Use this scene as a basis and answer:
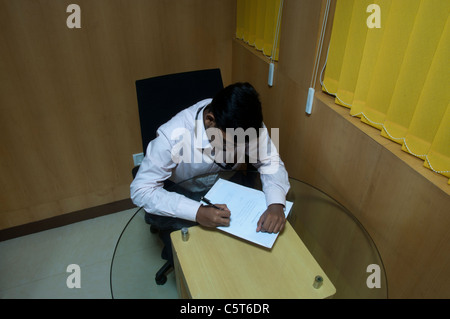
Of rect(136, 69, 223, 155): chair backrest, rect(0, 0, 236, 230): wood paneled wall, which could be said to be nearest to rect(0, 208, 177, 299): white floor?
rect(0, 0, 236, 230): wood paneled wall

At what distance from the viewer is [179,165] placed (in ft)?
4.39

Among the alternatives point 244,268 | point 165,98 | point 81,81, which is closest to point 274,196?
point 244,268

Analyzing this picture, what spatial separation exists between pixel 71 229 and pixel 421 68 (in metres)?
2.15

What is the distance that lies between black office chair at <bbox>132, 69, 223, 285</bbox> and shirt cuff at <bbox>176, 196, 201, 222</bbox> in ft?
0.56

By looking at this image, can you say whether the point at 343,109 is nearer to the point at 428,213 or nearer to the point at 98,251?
the point at 428,213

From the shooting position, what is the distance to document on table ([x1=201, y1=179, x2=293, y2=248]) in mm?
1027

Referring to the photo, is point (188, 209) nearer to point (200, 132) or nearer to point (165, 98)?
point (200, 132)

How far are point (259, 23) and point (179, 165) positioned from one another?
0.96 metres

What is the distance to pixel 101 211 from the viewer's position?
2141 mm

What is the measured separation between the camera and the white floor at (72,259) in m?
1.26

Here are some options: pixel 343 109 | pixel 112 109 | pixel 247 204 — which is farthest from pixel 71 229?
pixel 343 109

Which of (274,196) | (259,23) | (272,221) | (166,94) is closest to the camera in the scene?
(272,221)

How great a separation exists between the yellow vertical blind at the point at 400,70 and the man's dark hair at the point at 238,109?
41 centimetres

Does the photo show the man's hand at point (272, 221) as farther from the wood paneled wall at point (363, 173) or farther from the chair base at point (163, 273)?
the chair base at point (163, 273)
